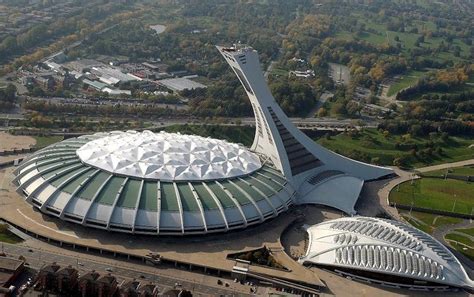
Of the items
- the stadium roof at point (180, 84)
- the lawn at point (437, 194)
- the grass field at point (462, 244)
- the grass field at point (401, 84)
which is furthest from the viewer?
the grass field at point (401, 84)

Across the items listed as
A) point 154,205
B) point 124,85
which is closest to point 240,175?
point 154,205

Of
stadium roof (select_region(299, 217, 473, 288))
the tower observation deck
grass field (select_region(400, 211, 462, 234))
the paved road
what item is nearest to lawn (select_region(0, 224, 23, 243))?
the paved road

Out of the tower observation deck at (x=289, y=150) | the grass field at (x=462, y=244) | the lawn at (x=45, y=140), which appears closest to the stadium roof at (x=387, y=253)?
the grass field at (x=462, y=244)

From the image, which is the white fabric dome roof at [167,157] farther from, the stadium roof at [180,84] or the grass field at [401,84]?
the grass field at [401,84]

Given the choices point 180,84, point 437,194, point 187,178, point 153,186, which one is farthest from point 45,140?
point 437,194

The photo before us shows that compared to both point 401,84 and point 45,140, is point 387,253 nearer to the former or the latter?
point 45,140
